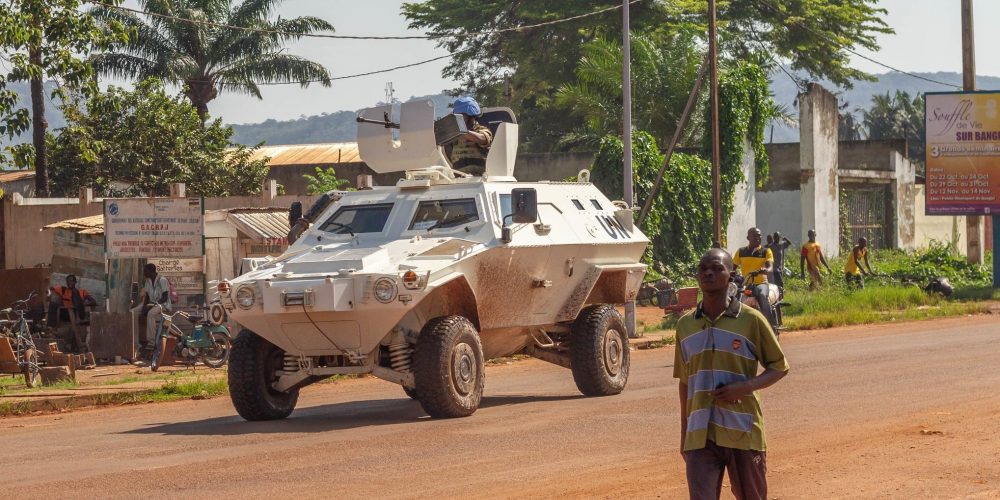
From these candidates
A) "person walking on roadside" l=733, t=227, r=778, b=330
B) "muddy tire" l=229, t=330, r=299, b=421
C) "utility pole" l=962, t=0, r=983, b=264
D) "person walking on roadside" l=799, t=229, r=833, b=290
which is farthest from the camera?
"utility pole" l=962, t=0, r=983, b=264

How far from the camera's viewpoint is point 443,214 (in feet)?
46.5

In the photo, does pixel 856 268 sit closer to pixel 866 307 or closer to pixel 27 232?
pixel 866 307

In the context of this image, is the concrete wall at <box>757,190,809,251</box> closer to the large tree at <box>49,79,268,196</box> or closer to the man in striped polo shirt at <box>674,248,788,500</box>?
the large tree at <box>49,79,268,196</box>

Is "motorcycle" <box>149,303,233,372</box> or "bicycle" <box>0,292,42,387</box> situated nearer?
"bicycle" <box>0,292,42,387</box>

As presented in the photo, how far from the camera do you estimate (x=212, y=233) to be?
77.8 ft

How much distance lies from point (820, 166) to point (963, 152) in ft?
15.7

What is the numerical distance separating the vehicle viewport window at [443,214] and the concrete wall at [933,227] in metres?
31.0

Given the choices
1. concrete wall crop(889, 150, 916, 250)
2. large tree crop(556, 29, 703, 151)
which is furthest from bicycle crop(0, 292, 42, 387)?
concrete wall crop(889, 150, 916, 250)

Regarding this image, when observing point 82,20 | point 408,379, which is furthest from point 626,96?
point 408,379

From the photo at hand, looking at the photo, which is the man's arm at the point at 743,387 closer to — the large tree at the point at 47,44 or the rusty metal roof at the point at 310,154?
the large tree at the point at 47,44

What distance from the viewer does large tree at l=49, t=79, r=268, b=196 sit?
129 ft

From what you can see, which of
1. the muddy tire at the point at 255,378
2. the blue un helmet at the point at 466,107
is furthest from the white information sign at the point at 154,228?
the muddy tire at the point at 255,378

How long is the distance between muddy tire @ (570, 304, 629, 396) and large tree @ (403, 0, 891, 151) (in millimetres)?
31521

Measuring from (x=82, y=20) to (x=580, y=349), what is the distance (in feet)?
22.5
